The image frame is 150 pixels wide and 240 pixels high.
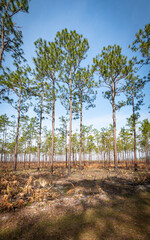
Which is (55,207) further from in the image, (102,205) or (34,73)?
(34,73)

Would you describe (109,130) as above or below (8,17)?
below

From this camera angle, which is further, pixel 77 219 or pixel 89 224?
pixel 77 219

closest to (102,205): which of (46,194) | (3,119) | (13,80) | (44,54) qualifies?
(46,194)

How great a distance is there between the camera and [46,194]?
490cm

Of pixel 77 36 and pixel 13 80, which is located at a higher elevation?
pixel 77 36

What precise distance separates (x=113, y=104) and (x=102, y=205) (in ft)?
35.3

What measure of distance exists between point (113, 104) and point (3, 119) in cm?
2107

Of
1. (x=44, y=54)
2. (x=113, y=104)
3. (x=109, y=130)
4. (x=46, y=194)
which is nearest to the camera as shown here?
(x=46, y=194)

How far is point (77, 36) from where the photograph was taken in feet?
35.7

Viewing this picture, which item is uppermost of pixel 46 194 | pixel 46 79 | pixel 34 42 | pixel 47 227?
pixel 34 42

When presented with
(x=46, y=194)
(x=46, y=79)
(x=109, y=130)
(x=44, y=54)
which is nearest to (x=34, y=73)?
(x=46, y=79)

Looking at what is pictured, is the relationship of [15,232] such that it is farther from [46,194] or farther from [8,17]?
[8,17]

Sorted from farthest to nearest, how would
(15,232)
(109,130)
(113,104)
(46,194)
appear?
(109,130), (113,104), (46,194), (15,232)

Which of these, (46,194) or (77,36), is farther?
(77,36)
